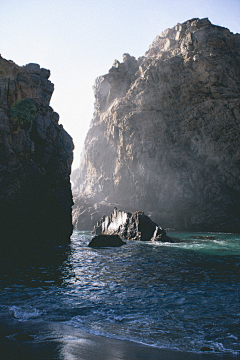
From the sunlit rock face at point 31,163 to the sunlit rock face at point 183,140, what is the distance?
3798 centimetres

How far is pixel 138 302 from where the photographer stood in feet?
30.7

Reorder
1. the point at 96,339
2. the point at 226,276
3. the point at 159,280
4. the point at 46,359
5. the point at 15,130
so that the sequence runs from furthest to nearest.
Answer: the point at 15,130 < the point at 226,276 < the point at 159,280 < the point at 96,339 < the point at 46,359

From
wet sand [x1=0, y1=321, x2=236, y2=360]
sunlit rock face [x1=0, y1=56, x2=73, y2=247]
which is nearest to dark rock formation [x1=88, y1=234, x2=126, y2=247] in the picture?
sunlit rock face [x1=0, y1=56, x2=73, y2=247]

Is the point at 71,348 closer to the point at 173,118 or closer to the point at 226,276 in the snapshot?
the point at 226,276

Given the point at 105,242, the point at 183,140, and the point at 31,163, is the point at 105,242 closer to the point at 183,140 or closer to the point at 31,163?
the point at 31,163

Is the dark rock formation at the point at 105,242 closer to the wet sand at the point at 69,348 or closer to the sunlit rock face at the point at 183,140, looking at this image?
the wet sand at the point at 69,348

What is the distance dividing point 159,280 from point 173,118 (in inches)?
2512

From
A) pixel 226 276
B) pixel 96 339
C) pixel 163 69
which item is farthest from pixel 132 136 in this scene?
pixel 96 339

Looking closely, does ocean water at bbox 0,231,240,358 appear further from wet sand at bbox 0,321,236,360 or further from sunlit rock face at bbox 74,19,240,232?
sunlit rock face at bbox 74,19,240,232

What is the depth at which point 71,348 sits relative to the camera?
555cm

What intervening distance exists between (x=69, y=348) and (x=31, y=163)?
22780 mm

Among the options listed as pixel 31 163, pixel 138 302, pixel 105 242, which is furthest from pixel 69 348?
pixel 105 242

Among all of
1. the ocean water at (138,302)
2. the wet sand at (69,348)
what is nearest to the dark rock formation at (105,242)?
the ocean water at (138,302)

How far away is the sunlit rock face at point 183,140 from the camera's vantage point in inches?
2250
